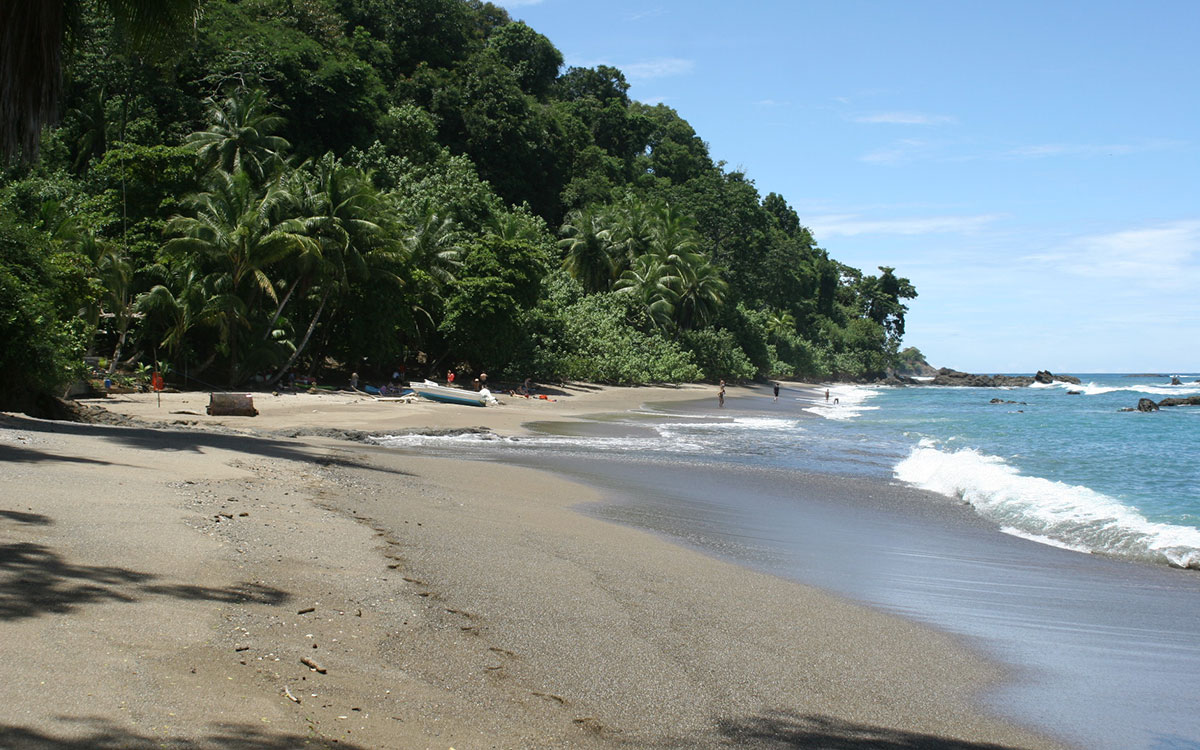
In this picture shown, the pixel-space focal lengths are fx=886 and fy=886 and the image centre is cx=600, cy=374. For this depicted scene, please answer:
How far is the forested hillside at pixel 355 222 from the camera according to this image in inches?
1037

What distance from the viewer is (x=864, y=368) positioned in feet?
318

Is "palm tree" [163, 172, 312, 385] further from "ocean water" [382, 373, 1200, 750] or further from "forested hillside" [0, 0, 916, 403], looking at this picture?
"ocean water" [382, 373, 1200, 750]

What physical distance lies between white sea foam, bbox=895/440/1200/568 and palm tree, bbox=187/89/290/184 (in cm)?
2740

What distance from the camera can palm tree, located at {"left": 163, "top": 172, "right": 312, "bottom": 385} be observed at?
88.3ft

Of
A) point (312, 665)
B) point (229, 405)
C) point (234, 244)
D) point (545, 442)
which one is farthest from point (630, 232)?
point (312, 665)

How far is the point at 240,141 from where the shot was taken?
3503 centimetres

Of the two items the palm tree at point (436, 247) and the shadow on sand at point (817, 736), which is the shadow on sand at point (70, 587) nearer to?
the shadow on sand at point (817, 736)

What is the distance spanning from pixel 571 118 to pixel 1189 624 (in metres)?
64.4

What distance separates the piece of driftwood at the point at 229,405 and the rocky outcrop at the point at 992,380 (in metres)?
95.7

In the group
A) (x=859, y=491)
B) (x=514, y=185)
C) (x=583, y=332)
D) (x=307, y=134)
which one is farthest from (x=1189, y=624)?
(x=514, y=185)

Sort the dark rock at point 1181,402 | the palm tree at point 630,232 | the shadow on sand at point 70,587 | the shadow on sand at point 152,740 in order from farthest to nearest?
the palm tree at point 630,232, the dark rock at point 1181,402, the shadow on sand at point 70,587, the shadow on sand at point 152,740

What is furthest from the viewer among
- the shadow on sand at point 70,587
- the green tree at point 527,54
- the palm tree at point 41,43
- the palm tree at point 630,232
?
the green tree at point 527,54

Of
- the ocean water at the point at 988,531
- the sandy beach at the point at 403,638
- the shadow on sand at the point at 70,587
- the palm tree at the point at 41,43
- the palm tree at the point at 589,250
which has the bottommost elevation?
the ocean water at the point at 988,531

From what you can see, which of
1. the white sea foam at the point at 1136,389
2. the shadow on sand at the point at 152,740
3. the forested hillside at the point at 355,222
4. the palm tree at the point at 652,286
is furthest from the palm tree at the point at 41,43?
the white sea foam at the point at 1136,389
